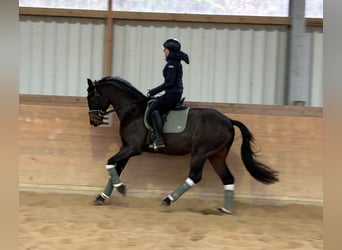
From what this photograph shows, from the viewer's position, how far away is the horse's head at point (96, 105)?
529 cm

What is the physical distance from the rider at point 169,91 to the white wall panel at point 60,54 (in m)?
2.38

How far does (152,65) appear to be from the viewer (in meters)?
7.14

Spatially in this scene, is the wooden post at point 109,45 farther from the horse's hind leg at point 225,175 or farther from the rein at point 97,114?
the horse's hind leg at point 225,175

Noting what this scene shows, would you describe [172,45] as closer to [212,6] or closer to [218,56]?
[218,56]

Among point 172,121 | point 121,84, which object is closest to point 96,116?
point 121,84

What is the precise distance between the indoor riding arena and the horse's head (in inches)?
13.9

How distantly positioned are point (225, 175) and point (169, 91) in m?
1.15

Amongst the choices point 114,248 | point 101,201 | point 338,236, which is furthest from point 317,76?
point 338,236

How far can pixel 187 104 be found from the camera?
588 centimetres

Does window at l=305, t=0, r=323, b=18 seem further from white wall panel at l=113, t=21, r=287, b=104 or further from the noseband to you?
the noseband

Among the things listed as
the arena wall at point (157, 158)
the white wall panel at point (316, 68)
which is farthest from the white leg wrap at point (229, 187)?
the white wall panel at point (316, 68)

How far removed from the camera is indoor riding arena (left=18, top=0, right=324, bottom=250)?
4020mm

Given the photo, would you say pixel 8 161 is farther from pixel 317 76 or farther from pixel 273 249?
pixel 317 76

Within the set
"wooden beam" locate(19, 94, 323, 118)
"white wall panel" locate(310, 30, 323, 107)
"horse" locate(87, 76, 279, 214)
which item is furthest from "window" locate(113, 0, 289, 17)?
"horse" locate(87, 76, 279, 214)
